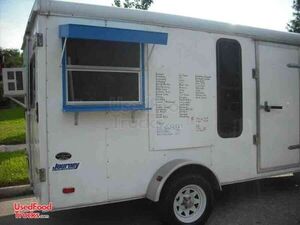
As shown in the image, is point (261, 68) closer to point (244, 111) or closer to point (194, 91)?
point (244, 111)

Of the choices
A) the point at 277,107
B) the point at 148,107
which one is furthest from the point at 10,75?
the point at 277,107

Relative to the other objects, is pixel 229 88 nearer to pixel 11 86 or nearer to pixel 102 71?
pixel 102 71

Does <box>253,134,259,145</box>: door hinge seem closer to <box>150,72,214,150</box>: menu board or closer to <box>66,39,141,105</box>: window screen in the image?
<box>150,72,214,150</box>: menu board

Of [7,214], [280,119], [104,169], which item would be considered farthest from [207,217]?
[7,214]

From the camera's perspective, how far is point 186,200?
186 inches

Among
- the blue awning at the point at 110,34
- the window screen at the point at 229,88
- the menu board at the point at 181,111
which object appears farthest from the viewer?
the window screen at the point at 229,88

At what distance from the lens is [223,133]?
5180mm

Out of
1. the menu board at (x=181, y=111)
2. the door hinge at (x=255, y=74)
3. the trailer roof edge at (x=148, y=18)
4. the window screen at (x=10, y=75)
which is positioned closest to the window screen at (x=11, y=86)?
the window screen at (x=10, y=75)

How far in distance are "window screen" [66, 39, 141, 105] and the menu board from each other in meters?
0.37

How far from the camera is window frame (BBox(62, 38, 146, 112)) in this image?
4074 mm

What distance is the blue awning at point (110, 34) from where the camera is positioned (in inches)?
155

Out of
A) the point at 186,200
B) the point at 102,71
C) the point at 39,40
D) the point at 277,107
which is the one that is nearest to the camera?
the point at 39,40

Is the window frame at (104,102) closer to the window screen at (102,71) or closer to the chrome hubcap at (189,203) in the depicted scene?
the window screen at (102,71)

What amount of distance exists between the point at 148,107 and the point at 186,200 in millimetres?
1249
